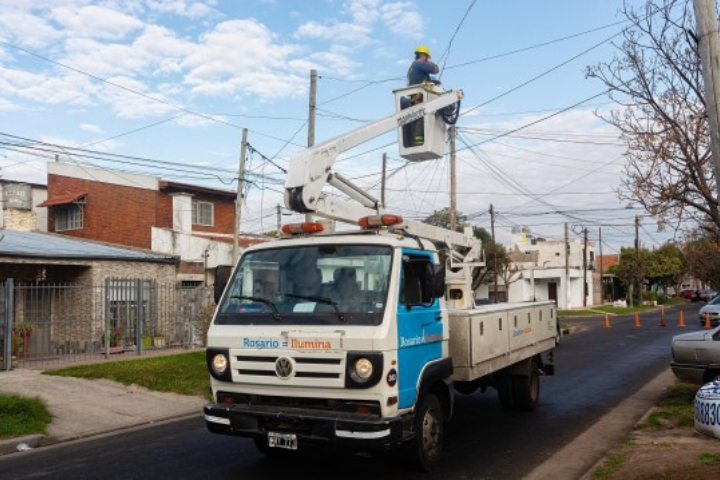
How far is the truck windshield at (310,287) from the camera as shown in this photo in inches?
237

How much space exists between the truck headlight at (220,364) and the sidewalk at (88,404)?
3977 millimetres

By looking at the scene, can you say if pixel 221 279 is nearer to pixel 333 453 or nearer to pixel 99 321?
pixel 333 453

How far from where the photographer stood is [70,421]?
10109mm

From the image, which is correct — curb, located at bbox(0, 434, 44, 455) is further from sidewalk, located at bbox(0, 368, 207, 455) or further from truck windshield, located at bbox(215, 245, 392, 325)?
truck windshield, located at bbox(215, 245, 392, 325)

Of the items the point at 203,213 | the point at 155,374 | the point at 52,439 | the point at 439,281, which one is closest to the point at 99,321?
the point at 155,374

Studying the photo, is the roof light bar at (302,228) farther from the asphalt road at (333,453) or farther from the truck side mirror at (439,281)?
the asphalt road at (333,453)

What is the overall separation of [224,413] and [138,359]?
34.5 ft

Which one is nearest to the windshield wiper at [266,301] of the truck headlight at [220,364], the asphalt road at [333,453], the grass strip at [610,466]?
the truck headlight at [220,364]

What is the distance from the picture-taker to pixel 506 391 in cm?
992

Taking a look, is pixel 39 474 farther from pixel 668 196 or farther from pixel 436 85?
pixel 668 196

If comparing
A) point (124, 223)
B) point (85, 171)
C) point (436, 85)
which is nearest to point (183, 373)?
point (436, 85)

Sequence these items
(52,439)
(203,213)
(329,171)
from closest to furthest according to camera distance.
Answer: (329,171) < (52,439) < (203,213)

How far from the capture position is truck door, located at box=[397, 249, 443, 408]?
6000mm

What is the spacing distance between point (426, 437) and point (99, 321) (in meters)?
13.3
